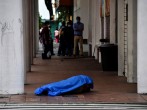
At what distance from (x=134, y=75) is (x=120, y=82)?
1.67ft

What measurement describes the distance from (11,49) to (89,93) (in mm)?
2341

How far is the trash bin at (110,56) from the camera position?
61.3ft

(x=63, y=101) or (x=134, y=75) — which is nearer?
(x=63, y=101)

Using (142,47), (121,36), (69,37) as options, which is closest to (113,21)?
(121,36)

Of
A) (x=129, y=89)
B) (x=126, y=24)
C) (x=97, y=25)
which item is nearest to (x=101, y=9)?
(x=97, y=25)

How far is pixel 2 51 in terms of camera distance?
42.2 feet

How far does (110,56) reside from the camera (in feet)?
61.8

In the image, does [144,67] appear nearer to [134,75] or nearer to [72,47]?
[134,75]

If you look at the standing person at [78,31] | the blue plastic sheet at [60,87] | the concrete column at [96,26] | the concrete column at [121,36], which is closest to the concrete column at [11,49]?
the blue plastic sheet at [60,87]

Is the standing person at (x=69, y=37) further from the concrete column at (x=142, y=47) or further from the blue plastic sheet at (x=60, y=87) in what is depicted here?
the concrete column at (x=142, y=47)

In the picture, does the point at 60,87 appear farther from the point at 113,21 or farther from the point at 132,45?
the point at 113,21

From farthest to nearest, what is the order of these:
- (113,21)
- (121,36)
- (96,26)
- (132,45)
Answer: (96,26)
(113,21)
(121,36)
(132,45)

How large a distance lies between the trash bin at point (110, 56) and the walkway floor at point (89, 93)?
450 millimetres

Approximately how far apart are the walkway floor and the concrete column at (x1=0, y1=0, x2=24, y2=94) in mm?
348
